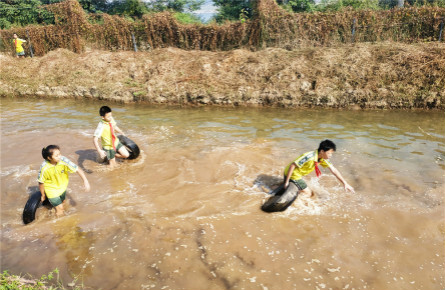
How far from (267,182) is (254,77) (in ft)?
28.2

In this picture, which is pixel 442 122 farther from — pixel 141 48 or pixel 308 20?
pixel 141 48

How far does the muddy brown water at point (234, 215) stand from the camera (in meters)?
4.31

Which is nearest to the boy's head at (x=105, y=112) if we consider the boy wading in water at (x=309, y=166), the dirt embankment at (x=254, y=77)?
the boy wading in water at (x=309, y=166)

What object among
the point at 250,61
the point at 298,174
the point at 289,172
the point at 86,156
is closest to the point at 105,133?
the point at 86,156

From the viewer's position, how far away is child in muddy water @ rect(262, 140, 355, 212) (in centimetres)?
562

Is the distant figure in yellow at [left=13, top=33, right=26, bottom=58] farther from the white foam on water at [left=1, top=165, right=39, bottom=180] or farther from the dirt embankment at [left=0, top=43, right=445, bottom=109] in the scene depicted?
the white foam on water at [left=1, top=165, right=39, bottom=180]

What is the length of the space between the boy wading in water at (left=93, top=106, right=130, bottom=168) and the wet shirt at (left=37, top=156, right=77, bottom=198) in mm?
1691

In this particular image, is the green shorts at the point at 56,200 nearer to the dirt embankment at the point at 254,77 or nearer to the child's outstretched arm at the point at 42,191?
the child's outstretched arm at the point at 42,191

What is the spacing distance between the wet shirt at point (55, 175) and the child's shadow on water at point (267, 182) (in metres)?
3.93

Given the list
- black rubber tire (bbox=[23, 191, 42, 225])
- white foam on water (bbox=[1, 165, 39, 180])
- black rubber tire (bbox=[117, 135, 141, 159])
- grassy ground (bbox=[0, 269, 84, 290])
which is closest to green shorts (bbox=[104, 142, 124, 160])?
black rubber tire (bbox=[117, 135, 141, 159])

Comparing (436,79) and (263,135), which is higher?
(436,79)

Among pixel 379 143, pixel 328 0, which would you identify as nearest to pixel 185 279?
pixel 379 143

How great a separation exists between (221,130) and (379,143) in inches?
202

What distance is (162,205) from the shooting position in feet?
19.9
